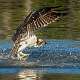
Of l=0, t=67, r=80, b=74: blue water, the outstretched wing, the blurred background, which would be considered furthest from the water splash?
the outstretched wing

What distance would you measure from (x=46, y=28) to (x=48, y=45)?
182 centimetres

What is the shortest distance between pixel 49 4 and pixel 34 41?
204 inches

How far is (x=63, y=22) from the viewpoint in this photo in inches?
663

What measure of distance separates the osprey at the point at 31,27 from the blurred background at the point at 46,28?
1.25 metres

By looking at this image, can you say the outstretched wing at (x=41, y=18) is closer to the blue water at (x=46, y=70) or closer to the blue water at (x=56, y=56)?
the blue water at (x=56, y=56)

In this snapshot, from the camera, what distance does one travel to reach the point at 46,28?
16234 mm

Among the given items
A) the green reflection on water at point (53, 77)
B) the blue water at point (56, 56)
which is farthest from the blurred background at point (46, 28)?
the green reflection on water at point (53, 77)

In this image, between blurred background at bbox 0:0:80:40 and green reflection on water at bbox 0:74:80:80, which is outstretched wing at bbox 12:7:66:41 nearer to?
green reflection on water at bbox 0:74:80:80

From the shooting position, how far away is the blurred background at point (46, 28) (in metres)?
15.4

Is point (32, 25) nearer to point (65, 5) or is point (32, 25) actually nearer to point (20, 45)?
point (20, 45)

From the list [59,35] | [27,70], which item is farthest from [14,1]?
[27,70]

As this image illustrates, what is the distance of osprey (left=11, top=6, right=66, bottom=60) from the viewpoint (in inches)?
509

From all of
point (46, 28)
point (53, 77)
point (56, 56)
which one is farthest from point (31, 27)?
point (46, 28)

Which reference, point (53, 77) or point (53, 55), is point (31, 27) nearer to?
point (53, 55)
